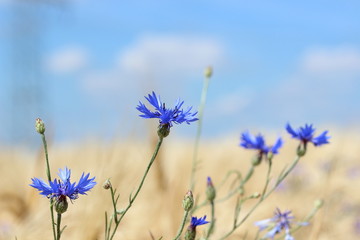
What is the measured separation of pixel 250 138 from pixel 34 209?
179 cm

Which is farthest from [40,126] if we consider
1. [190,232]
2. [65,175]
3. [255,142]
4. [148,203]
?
[148,203]

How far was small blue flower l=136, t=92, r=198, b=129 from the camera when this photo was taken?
104cm

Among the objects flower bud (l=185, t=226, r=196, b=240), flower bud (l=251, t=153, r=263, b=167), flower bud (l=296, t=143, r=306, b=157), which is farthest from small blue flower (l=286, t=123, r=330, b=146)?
flower bud (l=185, t=226, r=196, b=240)

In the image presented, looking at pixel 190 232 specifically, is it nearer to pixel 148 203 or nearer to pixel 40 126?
pixel 40 126

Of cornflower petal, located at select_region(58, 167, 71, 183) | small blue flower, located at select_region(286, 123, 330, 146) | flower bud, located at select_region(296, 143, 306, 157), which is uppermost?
small blue flower, located at select_region(286, 123, 330, 146)

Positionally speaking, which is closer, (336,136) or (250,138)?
(250,138)

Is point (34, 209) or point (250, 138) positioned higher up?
point (34, 209)

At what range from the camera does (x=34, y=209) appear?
2973mm

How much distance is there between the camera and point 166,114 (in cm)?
104

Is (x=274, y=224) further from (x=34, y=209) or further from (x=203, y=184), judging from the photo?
(x=203, y=184)

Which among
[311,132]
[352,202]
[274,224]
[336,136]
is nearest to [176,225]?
[274,224]

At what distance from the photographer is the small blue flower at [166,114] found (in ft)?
3.40

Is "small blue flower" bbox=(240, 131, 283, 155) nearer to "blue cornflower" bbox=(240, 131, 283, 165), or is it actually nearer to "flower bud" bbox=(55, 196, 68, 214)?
"blue cornflower" bbox=(240, 131, 283, 165)

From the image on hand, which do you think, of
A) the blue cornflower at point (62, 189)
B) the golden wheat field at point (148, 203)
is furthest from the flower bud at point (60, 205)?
the golden wheat field at point (148, 203)
